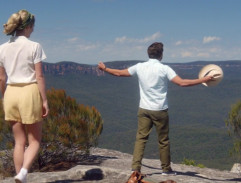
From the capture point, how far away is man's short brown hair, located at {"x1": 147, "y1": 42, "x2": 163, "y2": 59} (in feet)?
17.9

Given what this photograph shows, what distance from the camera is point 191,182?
5234 millimetres

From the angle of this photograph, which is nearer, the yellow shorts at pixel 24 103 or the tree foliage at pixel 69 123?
the yellow shorts at pixel 24 103

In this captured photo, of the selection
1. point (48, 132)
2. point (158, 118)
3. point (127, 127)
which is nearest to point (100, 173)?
point (158, 118)

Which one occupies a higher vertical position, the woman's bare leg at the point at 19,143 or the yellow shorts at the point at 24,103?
the yellow shorts at the point at 24,103

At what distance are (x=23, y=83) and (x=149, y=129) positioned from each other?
1931 mm

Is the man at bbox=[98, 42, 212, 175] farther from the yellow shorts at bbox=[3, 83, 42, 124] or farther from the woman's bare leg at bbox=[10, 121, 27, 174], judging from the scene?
the woman's bare leg at bbox=[10, 121, 27, 174]

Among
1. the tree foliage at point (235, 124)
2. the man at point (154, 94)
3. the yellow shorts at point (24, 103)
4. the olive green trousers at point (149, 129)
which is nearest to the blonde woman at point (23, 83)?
the yellow shorts at point (24, 103)

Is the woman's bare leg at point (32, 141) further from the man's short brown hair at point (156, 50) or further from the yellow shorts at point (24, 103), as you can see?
the man's short brown hair at point (156, 50)

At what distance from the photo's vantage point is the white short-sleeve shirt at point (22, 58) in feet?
14.5

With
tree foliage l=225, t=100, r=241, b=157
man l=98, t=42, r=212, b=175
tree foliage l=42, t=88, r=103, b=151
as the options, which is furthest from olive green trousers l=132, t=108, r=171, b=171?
tree foliage l=225, t=100, r=241, b=157

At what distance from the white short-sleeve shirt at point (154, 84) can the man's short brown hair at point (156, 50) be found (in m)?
0.08

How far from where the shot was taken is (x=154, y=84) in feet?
17.4

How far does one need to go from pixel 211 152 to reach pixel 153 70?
10463 centimetres

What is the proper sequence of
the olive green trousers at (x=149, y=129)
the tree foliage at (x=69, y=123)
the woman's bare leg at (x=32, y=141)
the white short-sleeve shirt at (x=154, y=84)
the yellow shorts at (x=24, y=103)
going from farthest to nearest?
1. the tree foliage at (x=69, y=123)
2. the olive green trousers at (x=149, y=129)
3. the white short-sleeve shirt at (x=154, y=84)
4. the woman's bare leg at (x=32, y=141)
5. the yellow shorts at (x=24, y=103)
